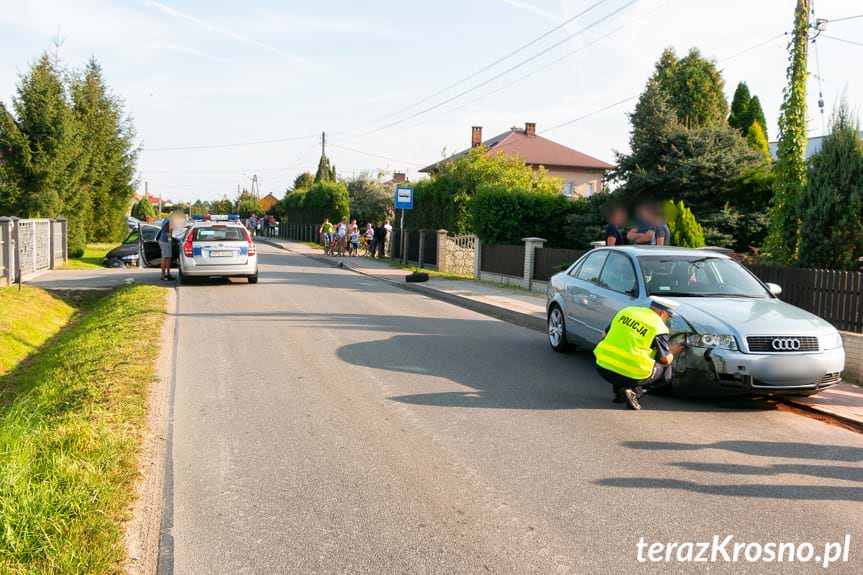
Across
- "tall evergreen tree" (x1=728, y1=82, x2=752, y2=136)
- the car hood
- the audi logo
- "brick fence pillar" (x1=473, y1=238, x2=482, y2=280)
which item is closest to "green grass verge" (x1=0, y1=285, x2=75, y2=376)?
the car hood

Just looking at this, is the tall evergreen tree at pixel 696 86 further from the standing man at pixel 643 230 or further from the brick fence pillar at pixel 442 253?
the standing man at pixel 643 230

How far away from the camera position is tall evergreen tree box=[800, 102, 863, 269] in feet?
37.4

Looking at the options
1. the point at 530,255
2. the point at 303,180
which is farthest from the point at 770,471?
the point at 303,180

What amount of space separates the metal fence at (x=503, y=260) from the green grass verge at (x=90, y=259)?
40.3 feet

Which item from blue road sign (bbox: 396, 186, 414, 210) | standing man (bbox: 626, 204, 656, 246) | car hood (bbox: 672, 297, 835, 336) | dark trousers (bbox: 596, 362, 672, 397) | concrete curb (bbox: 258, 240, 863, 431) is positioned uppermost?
blue road sign (bbox: 396, 186, 414, 210)

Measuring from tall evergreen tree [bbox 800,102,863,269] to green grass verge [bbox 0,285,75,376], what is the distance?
39.8 ft

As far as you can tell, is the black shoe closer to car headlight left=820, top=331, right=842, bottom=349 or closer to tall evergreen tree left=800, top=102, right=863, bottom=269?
car headlight left=820, top=331, right=842, bottom=349

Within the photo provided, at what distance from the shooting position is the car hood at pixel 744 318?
6.93m

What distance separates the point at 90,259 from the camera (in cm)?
2734

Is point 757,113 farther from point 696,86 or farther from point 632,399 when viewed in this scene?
point 632,399

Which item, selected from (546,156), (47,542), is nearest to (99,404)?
(47,542)

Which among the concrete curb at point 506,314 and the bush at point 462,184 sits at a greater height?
the bush at point 462,184

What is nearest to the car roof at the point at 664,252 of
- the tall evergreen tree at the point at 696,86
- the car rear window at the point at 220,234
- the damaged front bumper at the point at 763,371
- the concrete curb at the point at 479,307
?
the damaged front bumper at the point at 763,371

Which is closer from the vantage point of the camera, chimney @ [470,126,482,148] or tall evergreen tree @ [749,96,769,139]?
tall evergreen tree @ [749,96,769,139]
